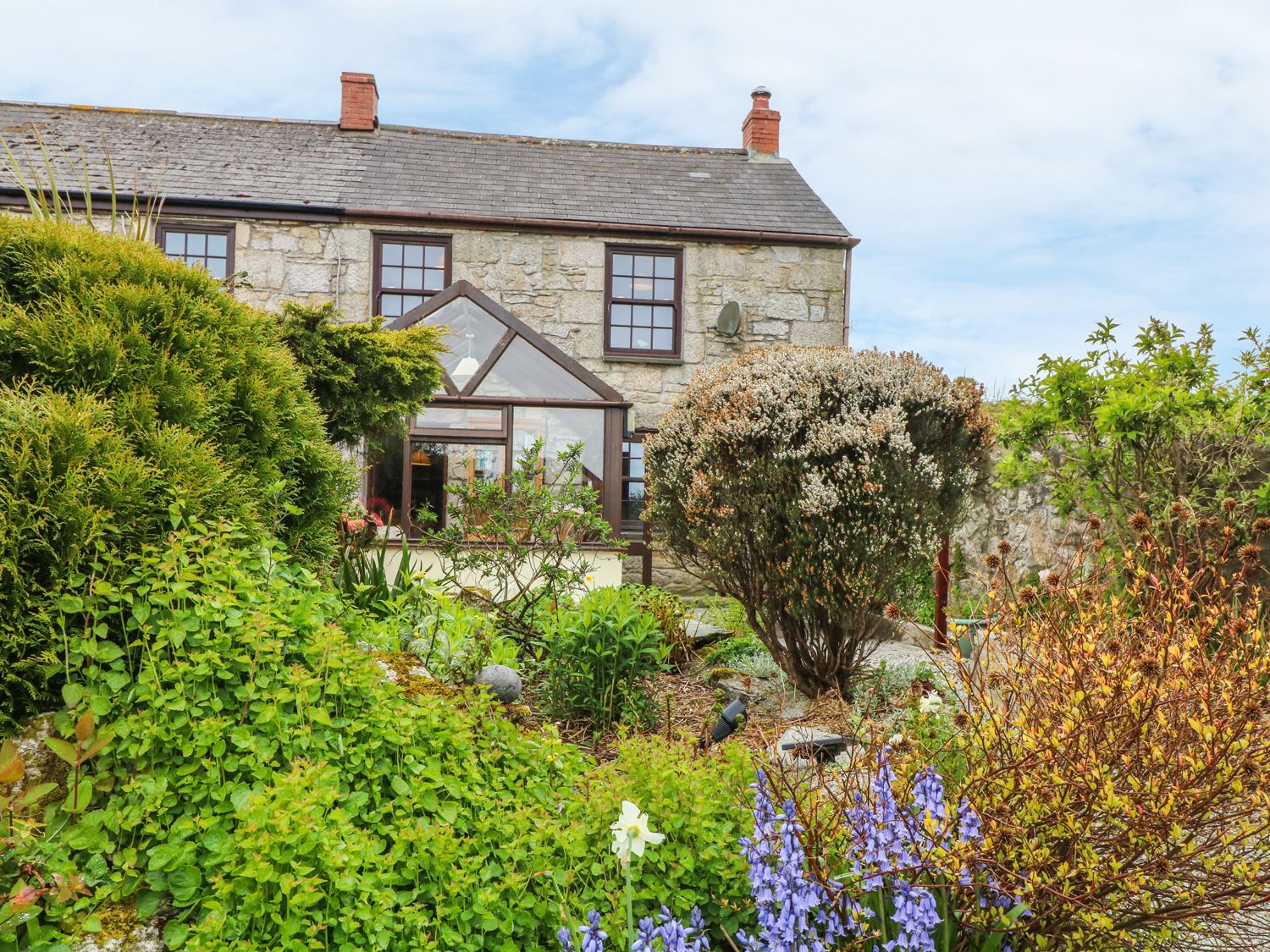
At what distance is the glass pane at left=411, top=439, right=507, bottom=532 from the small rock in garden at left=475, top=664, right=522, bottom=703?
20.9 ft

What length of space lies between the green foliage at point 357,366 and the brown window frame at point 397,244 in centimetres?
515

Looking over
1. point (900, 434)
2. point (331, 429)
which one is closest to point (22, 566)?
point (900, 434)

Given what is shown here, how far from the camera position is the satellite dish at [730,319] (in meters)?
12.9

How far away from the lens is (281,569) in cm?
343

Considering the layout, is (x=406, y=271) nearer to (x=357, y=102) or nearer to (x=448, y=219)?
(x=448, y=219)

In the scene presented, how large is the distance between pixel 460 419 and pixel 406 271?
3.26 meters

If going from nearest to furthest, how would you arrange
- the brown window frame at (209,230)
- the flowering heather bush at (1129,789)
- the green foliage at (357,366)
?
the flowering heather bush at (1129,789) < the green foliage at (357,366) < the brown window frame at (209,230)

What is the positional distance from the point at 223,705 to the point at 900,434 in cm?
376

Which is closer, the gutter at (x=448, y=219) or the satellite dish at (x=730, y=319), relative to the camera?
the gutter at (x=448, y=219)

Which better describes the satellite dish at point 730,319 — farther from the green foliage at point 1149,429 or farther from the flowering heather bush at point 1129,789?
the flowering heather bush at point 1129,789

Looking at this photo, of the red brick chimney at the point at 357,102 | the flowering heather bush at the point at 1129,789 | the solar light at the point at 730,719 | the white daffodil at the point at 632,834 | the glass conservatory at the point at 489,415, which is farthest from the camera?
the red brick chimney at the point at 357,102

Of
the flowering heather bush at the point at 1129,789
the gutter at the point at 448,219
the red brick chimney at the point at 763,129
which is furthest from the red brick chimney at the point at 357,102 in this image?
the flowering heather bush at the point at 1129,789

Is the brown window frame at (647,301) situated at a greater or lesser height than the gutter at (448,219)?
lesser

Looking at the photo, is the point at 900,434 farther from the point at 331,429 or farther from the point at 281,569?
the point at 331,429
